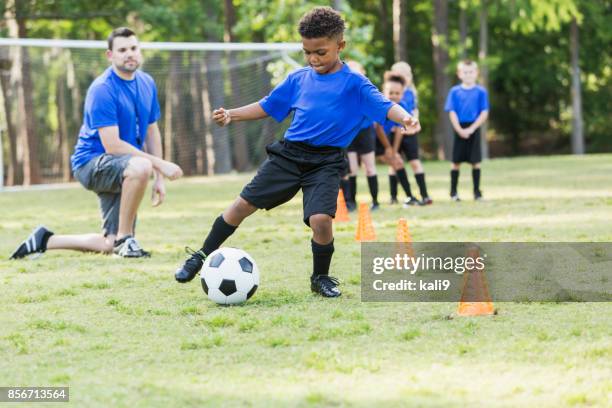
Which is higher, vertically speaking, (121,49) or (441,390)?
(121,49)

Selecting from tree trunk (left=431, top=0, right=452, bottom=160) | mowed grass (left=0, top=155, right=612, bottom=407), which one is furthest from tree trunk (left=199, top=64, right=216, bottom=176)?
mowed grass (left=0, top=155, right=612, bottom=407)

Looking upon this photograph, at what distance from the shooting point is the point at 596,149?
37188mm

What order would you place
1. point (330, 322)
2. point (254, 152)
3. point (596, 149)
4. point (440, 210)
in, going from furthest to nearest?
point (596, 149), point (254, 152), point (440, 210), point (330, 322)

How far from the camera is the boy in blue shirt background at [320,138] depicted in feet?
18.0

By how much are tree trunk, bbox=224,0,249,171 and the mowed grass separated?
582 inches

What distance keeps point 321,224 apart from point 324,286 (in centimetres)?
37

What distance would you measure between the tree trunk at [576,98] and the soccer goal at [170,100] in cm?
1243

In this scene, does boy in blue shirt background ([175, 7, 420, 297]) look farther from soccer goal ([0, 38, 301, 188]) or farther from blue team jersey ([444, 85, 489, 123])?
soccer goal ([0, 38, 301, 188])

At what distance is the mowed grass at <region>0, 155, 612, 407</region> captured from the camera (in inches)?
135

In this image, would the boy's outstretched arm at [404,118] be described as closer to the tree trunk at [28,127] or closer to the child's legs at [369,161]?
the child's legs at [369,161]

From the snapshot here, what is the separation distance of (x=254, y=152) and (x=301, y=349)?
20.8 metres

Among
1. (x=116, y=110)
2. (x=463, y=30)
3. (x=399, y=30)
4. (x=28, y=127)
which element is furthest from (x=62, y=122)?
(x=116, y=110)

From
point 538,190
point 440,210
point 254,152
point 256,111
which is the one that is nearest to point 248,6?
point 254,152

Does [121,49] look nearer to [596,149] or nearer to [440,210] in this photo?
[440,210]
